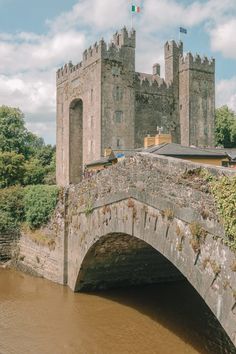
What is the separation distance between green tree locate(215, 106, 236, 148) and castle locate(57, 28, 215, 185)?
460 inches

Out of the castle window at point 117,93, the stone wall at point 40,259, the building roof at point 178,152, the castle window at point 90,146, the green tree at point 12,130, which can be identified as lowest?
the stone wall at point 40,259

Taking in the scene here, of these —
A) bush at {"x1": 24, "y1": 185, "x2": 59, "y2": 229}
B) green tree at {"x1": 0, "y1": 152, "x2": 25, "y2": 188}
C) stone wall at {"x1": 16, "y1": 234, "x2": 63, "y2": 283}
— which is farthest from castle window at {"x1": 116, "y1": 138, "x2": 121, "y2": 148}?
stone wall at {"x1": 16, "y1": 234, "x2": 63, "y2": 283}

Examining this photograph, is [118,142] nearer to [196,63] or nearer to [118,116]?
[118,116]

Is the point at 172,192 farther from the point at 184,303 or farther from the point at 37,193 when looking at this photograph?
the point at 37,193

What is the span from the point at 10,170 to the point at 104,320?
23481 millimetres

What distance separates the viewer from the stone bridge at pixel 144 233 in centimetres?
938

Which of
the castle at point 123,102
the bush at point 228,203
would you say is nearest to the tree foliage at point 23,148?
the castle at point 123,102

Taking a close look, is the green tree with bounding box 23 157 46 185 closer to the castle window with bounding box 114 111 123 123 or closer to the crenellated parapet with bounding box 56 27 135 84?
the castle window with bounding box 114 111 123 123

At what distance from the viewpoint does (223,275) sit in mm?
9039

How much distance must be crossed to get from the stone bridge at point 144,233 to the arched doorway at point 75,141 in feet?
95.7

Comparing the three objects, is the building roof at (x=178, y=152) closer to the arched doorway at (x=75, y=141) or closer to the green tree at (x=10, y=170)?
the green tree at (x=10, y=170)

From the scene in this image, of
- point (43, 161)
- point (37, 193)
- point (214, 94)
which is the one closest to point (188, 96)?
point (214, 94)

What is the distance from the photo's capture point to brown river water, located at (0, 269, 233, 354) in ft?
43.4

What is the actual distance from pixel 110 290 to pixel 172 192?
9375 mm
